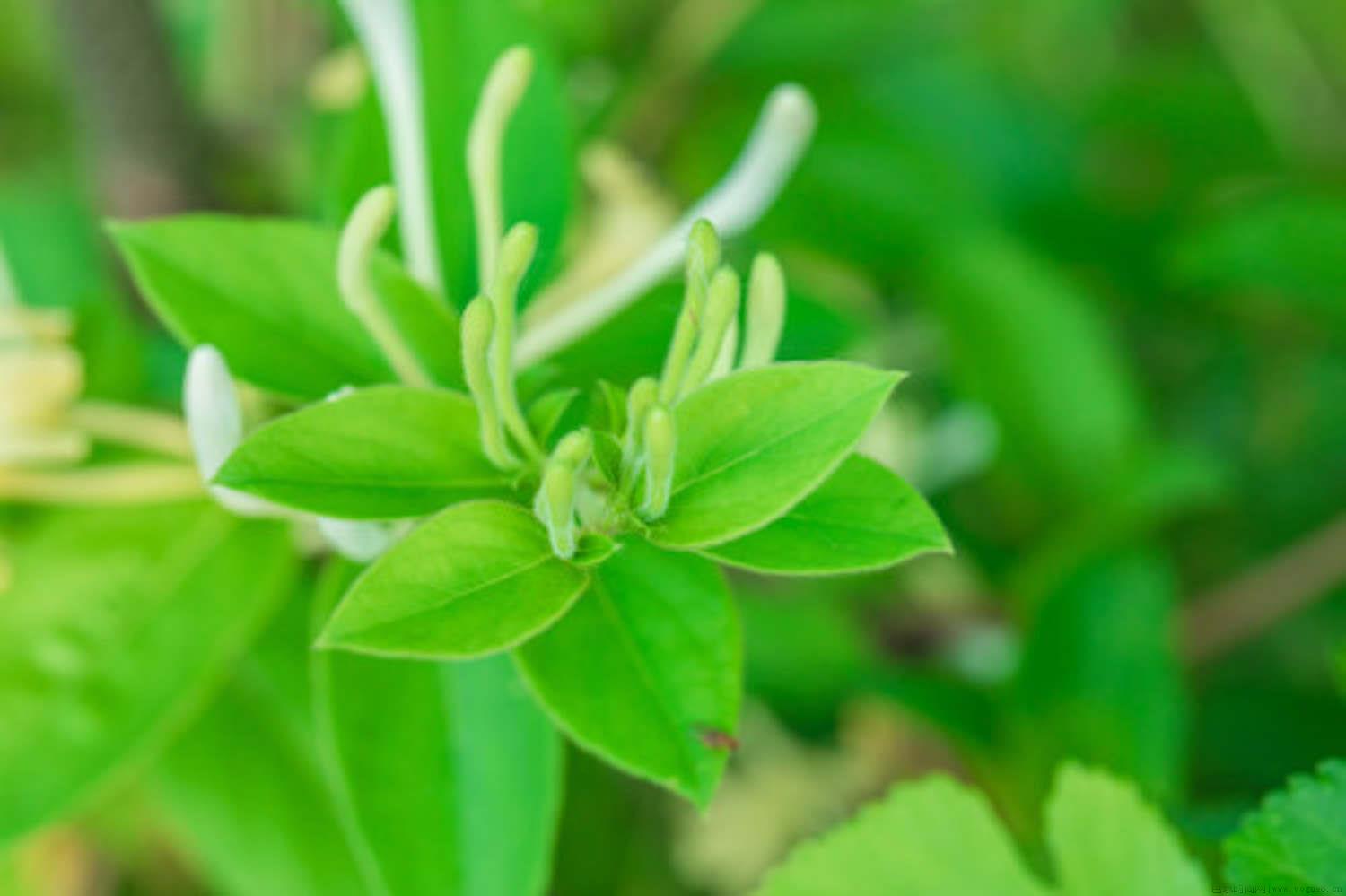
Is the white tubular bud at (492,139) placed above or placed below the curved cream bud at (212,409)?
above

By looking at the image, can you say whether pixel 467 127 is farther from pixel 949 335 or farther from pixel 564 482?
pixel 949 335

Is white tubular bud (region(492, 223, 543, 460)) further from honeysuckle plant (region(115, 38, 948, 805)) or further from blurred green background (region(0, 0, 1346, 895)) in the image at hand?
blurred green background (region(0, 0, 1346, 895))

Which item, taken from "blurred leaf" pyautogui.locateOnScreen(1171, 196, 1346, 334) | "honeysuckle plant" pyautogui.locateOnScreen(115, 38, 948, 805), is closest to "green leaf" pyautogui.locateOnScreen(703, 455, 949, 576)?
"honeysuckle plant" pyautogui.locateOnScreen(115, 38, 948, 805)

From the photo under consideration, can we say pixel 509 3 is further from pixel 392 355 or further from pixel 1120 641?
pixel 1120 641

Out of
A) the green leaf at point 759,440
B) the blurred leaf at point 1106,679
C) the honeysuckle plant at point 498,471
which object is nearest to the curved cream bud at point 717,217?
the honeysuckle plant at point 498,471

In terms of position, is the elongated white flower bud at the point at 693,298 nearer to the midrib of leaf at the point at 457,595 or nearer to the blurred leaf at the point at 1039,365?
the midrib of leaf at the point at 457,595

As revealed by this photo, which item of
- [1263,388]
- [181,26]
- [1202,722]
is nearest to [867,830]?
[1202,722]

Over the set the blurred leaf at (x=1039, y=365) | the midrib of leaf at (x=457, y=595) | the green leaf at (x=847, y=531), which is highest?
the green leaf at (x=847, y=531)
